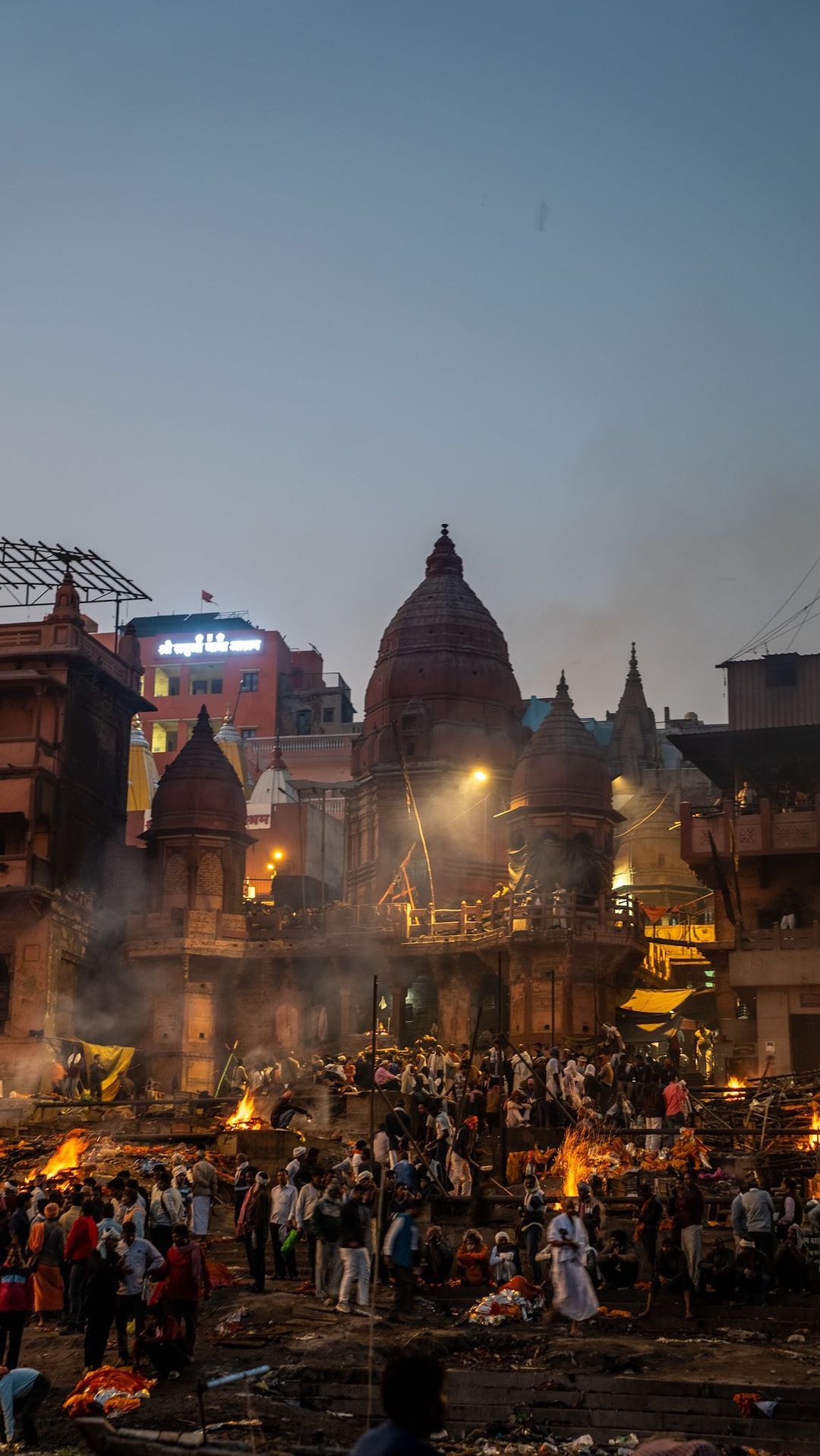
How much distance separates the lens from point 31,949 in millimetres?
47469

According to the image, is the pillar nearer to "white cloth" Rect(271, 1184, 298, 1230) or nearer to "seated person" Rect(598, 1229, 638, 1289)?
"white cloth" Rect(271, 1184, 298, 1230)

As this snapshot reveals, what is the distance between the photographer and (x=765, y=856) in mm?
45688

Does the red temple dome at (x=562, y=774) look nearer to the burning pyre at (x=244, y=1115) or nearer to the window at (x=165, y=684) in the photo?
the burning pyre at (x=244, y=1115)

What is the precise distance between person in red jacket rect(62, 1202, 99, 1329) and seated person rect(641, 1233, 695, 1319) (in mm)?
5940

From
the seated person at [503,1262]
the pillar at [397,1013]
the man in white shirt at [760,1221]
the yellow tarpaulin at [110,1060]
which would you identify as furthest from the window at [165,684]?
the man in white shirt at [760,1221]

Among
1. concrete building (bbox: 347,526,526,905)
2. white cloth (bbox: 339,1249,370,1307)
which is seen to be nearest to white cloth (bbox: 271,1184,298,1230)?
white cloth (bbox: 339,1249,370,1307)

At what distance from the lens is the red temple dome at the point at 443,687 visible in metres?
57.6

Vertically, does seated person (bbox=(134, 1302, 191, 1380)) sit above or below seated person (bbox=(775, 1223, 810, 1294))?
below

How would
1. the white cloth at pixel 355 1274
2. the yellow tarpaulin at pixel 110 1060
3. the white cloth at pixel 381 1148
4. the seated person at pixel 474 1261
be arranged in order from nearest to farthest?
the white cloth at pixel 355 1274
the seated person at pixel 474 1261
the white cloth at pixel 381 1148
the yellow tarpaulin at pixel 110 1060

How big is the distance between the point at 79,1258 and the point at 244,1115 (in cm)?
1538

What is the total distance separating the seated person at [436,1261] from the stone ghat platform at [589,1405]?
181 inches

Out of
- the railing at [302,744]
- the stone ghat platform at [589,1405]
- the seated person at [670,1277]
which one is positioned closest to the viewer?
the stone ghat platform at [589,1405]

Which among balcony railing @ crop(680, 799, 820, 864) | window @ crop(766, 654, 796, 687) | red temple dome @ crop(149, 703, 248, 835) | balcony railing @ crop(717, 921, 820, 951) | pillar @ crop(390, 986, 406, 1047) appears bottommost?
pillar @ crop(390, 986, 406, 1047)

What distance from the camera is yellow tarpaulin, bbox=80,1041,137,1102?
44.3 metres
